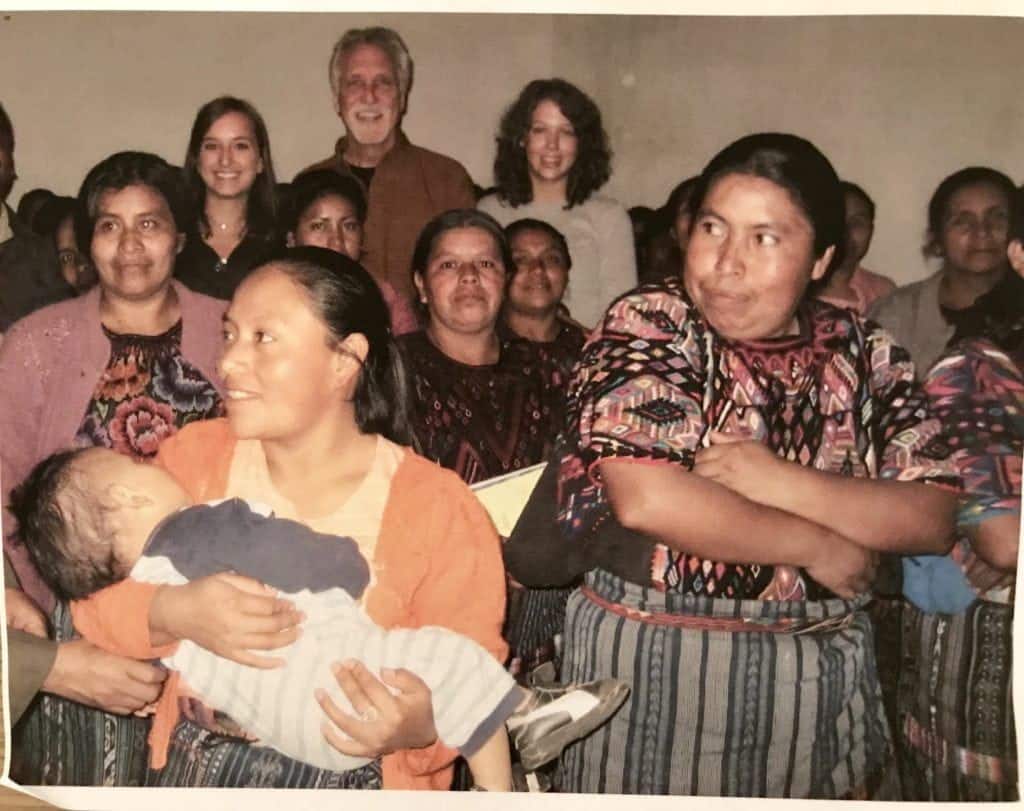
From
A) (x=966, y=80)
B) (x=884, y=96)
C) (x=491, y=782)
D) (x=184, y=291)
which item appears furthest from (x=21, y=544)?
(x=966, y=80)

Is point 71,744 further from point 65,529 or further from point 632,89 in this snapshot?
point 632,89

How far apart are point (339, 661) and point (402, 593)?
140 millimetres

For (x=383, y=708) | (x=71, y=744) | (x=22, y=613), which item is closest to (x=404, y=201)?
(x=383, y=708)

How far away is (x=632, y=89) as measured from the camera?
5.24 ft

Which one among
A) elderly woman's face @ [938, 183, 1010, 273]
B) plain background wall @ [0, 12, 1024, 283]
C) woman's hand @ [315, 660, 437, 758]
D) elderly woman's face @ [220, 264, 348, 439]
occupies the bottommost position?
woman's hand @ [315, 660, 437, 758]

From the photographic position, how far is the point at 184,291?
5.30ft

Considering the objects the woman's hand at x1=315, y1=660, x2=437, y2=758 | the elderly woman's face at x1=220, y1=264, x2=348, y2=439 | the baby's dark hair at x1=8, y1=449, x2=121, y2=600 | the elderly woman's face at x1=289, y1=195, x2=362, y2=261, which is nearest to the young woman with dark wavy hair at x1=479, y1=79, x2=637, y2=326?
the elderly woman's face at x1=289, y1=195, x2=362, y2=261

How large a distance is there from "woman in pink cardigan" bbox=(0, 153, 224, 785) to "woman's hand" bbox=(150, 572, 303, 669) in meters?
0.11

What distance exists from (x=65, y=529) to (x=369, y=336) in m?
0.55

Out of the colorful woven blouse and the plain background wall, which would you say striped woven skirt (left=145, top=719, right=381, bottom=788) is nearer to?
the colorful woven blouse

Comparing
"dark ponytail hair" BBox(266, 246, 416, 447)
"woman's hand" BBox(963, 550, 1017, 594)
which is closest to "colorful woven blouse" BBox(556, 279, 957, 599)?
"woman's hand" BBox(963, 550, 1017, 594)

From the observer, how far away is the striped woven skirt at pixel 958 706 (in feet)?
5.22

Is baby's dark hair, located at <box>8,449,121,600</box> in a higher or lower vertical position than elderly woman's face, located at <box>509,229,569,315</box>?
lower

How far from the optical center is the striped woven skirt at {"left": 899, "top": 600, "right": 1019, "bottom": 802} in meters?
1.59
